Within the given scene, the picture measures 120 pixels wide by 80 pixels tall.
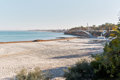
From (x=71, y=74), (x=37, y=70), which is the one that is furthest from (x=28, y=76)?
(x=71, y=74)

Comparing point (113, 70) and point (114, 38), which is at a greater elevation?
point (114, 38)

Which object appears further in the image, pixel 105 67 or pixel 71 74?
pixel 71 74

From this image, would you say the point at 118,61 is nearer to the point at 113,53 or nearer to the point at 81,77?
the point at 113,53

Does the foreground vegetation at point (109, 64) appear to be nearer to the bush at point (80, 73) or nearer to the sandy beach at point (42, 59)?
the bush at point (80, 73)

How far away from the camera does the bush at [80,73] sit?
110 inches

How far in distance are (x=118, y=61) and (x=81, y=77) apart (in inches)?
36.2

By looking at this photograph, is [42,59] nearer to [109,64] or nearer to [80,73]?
[80,73]

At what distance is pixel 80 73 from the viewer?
2955 mm

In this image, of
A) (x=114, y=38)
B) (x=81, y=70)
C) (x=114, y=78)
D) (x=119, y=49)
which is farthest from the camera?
(x=81, y=70)

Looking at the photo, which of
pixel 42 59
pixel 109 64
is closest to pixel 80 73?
pixel 109 64

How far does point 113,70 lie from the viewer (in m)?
2.38

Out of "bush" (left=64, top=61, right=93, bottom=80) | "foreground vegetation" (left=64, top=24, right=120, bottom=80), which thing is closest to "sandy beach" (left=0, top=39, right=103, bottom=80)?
"bush" (left=64, top=61, right=93, bottom=80)

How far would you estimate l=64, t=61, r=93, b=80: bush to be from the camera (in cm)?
279

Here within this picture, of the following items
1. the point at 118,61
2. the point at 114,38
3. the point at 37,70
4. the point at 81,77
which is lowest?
the point at 81,77
